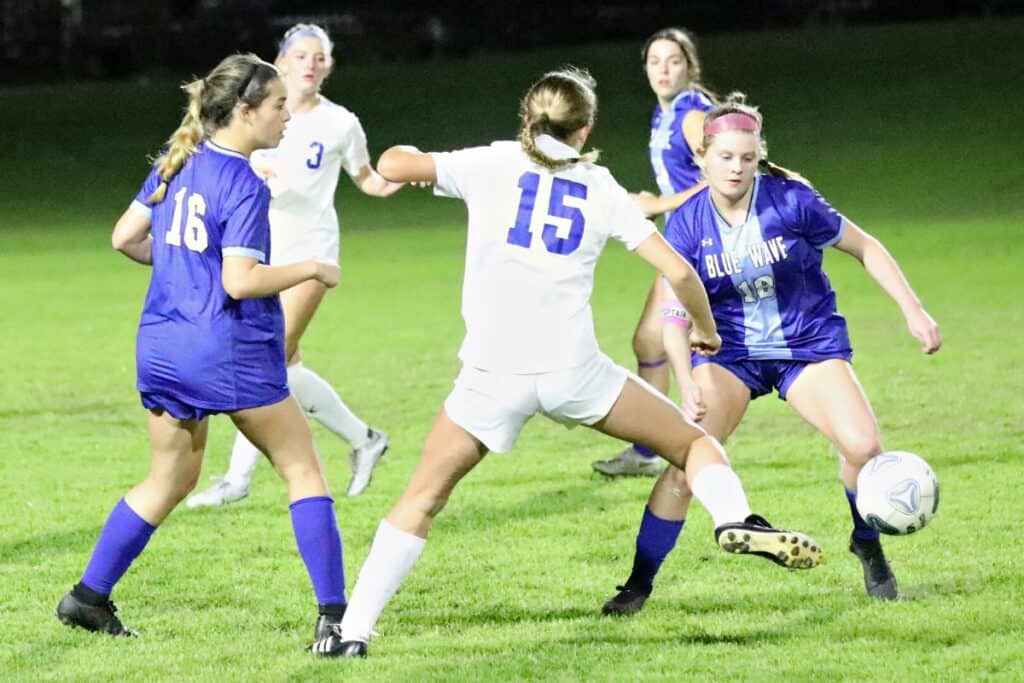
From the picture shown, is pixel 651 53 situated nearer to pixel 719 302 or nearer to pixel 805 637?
pixel 719 302

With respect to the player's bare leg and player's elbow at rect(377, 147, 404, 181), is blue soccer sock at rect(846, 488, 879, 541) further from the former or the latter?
the player's bare leg

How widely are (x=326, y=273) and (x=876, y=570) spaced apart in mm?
2219

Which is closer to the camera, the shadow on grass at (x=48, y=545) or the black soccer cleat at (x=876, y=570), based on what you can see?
the black soccer cleat at (x=876, y=570)

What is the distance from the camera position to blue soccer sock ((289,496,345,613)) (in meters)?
5.59

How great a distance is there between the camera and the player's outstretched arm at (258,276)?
5.34 m

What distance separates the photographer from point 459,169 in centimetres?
530

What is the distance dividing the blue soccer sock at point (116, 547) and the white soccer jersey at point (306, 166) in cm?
288

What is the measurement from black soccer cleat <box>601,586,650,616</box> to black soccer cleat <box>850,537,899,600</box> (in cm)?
77

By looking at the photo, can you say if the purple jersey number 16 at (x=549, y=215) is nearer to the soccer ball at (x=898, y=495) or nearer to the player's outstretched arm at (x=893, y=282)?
the player's outstretched arm at (x=893, y=282)

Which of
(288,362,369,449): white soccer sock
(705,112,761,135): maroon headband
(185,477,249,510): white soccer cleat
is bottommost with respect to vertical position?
(185,477,249,510): white soccer cleat

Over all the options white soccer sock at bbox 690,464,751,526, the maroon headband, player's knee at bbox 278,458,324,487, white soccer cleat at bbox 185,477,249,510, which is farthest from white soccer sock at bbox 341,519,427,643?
white soccer cleat at bbox 185,477,249,510

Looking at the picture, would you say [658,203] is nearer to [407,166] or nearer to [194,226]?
[407,166]

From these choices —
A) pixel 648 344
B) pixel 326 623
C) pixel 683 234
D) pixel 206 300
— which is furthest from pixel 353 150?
pixel 326 623

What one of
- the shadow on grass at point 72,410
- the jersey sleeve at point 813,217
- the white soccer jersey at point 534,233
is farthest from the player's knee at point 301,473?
the shadow on grass at point 72,410
